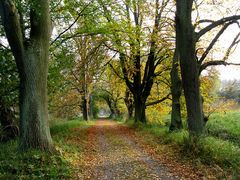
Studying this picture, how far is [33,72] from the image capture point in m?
8.09

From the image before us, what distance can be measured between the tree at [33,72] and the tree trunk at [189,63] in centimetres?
477

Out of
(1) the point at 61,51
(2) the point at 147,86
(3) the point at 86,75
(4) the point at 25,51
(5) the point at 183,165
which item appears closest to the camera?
(5) the point at 183,165

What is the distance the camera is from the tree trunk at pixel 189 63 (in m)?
8.98

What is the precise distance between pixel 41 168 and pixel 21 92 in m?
2.77

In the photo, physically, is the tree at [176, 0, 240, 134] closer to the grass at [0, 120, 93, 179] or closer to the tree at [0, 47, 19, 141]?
the grass at [0, 120, 93, 179]

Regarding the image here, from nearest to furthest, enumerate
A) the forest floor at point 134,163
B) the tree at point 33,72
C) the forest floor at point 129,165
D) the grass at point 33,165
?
the grass at point 33,165
the forest floor at point 134,163
the forest floor at point 129,165
the tree at point 33,72

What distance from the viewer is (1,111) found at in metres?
12.3

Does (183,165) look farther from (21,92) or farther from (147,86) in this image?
(147,86)

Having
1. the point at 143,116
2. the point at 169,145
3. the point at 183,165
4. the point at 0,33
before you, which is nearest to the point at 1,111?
the point at 0,33

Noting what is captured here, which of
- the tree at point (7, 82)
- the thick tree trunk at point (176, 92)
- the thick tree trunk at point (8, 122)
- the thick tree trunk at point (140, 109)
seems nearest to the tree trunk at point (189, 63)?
the thick tree trunk at point (176, 92)

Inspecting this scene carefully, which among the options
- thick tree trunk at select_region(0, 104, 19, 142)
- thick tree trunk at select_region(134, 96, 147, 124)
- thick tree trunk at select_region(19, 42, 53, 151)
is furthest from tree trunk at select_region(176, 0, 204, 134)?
thick tree trunk at select_region(134, 96, 147, 124)

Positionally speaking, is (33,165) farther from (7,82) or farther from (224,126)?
(224,126)

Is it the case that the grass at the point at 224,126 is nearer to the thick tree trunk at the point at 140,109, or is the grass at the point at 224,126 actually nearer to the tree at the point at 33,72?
the thick tree trunk at the point at 140,109

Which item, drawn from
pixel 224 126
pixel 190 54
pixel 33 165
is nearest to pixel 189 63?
pixel 190 54
